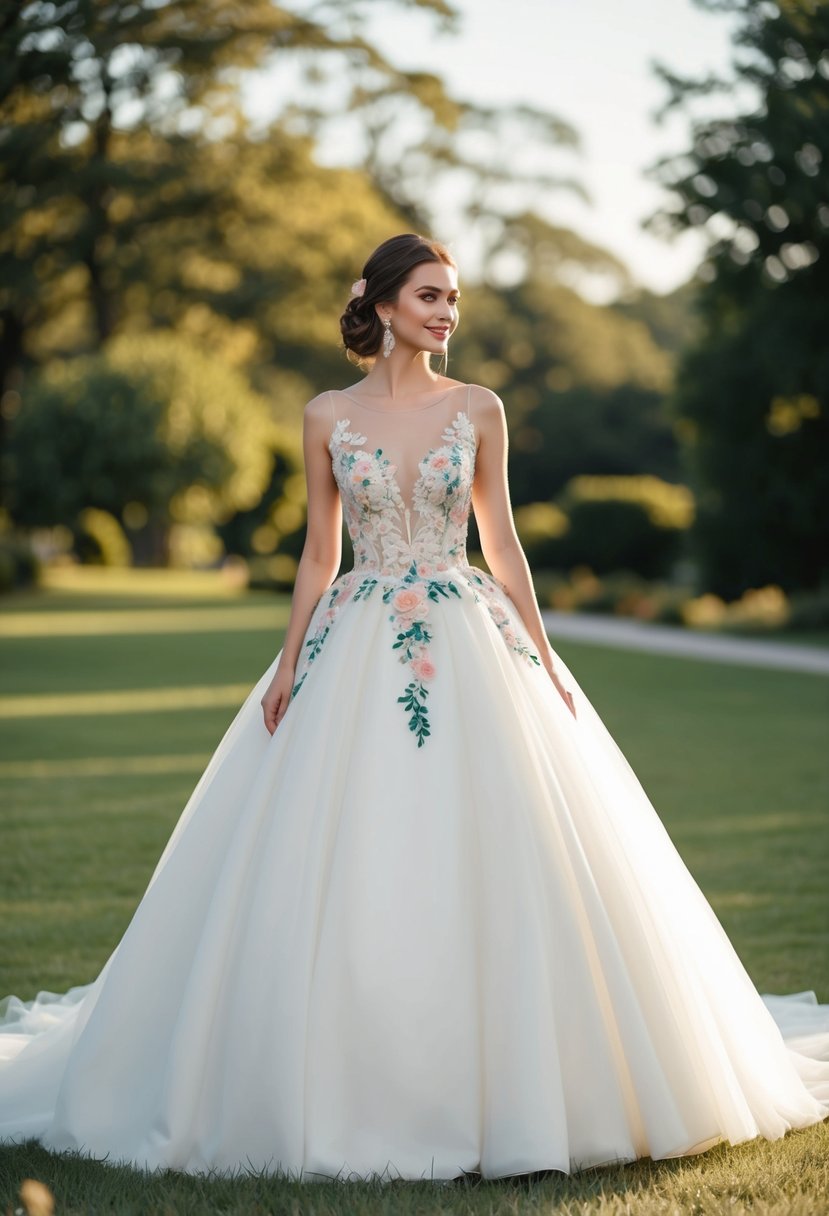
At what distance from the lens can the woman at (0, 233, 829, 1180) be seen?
337 cm

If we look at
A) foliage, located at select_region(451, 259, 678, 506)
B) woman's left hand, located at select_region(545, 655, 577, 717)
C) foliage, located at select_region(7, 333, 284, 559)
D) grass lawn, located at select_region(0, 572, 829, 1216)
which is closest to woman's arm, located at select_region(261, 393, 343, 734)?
woman's left hand, located at select_region(545, 655, 577, 717)

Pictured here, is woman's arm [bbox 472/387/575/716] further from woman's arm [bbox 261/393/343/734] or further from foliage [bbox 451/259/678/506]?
foliage [bbox 451/259/678/506]

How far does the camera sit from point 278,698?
12.8ft

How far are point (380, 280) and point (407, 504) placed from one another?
2.11 ft

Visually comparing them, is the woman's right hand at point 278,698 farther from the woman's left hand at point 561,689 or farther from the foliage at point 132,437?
the foliage at point 132,437

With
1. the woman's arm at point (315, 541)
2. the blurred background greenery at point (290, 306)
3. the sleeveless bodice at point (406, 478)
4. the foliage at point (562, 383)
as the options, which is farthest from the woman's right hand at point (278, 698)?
the foliage at point (562, 383)

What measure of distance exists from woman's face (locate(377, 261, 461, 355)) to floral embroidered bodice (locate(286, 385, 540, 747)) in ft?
0.59

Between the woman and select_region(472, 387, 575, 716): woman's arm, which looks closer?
the woman

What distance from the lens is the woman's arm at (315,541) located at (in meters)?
3.96

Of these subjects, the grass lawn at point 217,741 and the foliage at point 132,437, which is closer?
the grass lawn at point 217,741

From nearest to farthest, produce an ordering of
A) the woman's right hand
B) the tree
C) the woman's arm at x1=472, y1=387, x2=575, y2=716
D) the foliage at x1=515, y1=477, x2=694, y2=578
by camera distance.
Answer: the woman's right hand
the woman's arm at x1=472, y1=387, x2=575, y2=716
the tree
the foliage at x1=515, y1=477, x2=694, y2=578

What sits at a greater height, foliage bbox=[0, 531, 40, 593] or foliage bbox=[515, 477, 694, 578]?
foliage bbox=[515, 477, 694, 578]

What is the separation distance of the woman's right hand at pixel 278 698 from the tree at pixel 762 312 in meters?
8.85

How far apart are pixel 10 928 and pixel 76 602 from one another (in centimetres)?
2525
